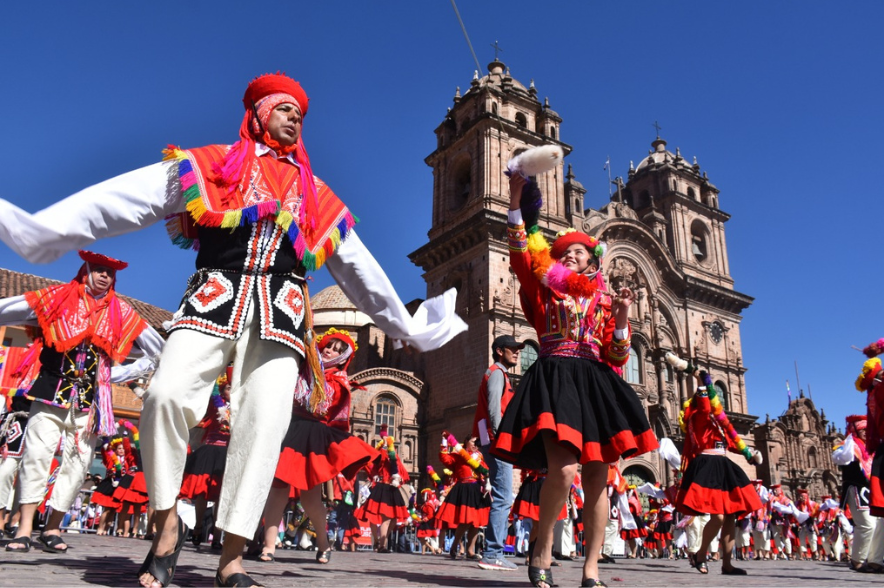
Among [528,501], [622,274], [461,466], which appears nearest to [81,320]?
[528,501]

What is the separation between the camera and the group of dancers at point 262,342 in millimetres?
3000

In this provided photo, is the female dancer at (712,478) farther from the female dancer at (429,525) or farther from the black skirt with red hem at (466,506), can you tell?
the female dancer at (429,525)

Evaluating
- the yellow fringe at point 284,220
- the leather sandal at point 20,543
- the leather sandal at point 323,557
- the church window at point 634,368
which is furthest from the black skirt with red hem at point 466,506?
the church window at point 634,368

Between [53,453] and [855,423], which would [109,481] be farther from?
[855,423]

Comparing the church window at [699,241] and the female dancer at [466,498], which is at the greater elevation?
the church window at [699,241]

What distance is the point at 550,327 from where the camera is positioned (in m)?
4.38

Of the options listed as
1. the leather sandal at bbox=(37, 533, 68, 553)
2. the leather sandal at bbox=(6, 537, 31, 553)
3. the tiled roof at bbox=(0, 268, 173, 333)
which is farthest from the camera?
the tiled roof at bbox=(0, 268, 173, 333)

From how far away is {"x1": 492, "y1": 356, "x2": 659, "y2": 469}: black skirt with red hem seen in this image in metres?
3.92

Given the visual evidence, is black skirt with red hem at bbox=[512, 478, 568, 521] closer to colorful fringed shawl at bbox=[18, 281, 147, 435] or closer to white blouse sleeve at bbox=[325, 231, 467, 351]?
colorful fringed shawl at bbox=[18, 281, 147, 435]

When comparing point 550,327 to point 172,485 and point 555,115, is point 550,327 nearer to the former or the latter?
point 172,485

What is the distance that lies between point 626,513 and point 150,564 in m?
12.2

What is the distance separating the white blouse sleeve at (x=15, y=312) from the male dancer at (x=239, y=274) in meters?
2.79

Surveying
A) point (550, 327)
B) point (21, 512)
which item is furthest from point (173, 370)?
point (21, 512)

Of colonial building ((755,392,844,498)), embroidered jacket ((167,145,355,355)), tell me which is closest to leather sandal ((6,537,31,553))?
embroidered jacket ((167,145,355,355))
